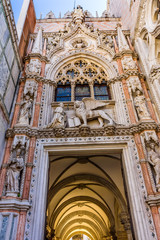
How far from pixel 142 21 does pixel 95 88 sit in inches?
155

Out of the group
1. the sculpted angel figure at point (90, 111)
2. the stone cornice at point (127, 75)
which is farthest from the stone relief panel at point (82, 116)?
the stone cornice at point (127, 75)

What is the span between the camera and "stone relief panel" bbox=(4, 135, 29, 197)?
5645mm

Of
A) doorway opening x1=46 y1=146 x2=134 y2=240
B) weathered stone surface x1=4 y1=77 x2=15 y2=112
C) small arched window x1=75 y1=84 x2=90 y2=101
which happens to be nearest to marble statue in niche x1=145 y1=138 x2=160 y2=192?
doorway opening x1=46 y1=146 x2=134 y2=240

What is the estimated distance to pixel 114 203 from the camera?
1238 cm

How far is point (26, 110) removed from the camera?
7430mm

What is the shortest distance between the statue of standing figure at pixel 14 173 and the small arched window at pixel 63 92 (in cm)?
362

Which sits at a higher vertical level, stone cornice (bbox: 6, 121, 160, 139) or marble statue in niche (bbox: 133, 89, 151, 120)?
marble statue in niche (bbox: 133, 89, 151, 120)

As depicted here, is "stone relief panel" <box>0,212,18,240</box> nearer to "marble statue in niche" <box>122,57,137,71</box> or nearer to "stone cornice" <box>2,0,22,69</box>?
"stone cornice" <box>2,0,22,69</box>

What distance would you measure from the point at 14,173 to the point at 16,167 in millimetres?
190

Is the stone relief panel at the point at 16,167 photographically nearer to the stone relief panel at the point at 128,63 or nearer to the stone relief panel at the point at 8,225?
the stone relief panel at the point at 8,225

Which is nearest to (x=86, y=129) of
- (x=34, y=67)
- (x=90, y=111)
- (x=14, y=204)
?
(x=90, y=111)

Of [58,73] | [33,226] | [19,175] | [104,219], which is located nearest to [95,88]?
[58,73]

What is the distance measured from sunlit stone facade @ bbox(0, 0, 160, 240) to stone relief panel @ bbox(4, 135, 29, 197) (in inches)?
1.1

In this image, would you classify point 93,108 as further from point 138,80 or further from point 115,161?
point 115,161
